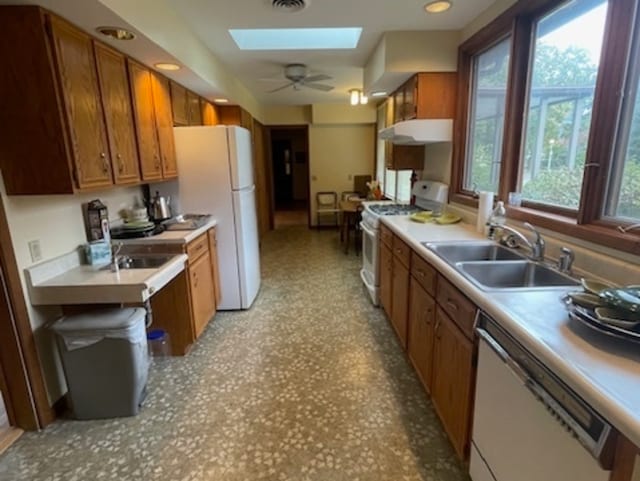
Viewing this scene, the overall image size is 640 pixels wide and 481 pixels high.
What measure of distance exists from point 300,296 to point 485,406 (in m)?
2.55

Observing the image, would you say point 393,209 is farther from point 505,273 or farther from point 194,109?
point 194,109

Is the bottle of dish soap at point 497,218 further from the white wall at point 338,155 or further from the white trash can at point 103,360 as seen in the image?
the white wall at point 338,155

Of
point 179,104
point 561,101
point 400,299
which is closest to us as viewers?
point 561,101

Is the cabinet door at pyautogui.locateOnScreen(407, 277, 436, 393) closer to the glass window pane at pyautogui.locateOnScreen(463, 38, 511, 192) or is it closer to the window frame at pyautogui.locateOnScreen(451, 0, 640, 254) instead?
the window frame at pyautogui.locateOnScreen(451, 0, 640, 254)

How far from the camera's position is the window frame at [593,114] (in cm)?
143

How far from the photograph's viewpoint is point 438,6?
95.4 inches

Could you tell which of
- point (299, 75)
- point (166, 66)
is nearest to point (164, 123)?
point (166, 66)

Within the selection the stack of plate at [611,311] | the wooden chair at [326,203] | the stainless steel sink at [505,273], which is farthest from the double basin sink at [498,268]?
the wooden chair at [326,203]

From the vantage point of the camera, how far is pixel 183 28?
259cm

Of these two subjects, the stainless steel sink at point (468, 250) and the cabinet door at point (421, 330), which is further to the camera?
the stainless steel sink at point (468, 250)

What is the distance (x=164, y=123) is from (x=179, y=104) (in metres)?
0.44

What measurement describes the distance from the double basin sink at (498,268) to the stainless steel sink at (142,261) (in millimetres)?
1698

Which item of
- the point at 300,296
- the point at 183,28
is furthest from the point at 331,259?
the point at 183,28

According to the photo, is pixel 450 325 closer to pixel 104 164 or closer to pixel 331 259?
pixel 104 164
